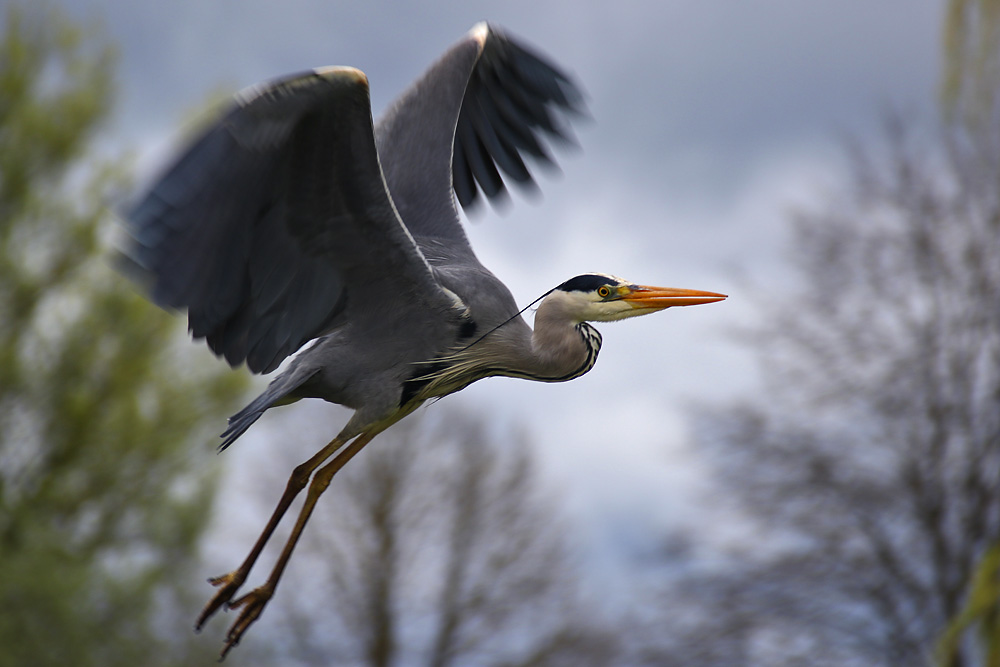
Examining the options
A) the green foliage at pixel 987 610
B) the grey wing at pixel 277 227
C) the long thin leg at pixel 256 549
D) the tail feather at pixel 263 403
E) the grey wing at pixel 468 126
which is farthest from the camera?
the grey wing at pixel 468 126

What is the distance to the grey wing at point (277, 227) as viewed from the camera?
8.87 ft

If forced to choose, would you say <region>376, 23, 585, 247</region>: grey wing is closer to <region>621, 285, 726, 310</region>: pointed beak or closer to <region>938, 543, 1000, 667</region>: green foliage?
<region>621, 285, 726, 310</region>: pointed beak

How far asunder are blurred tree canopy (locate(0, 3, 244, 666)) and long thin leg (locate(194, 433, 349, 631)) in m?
10.1

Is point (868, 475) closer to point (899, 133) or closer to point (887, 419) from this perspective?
point (887, 419)

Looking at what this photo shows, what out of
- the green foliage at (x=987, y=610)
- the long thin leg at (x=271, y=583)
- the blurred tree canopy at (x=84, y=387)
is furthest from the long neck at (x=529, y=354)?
the blurred tree canopy at (x=84, y=387)

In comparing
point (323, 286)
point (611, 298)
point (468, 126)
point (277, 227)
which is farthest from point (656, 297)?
point (468, 126)

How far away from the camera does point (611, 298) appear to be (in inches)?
119

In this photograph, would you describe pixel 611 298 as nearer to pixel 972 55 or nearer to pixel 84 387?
pixel 972 55

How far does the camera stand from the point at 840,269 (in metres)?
11.7

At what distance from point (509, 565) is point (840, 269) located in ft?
20.8

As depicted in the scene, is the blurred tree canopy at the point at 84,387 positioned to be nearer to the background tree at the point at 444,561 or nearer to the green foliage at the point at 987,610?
the background tree at the point at 444,561

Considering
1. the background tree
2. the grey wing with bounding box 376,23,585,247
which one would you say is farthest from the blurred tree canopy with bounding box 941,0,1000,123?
the background tree

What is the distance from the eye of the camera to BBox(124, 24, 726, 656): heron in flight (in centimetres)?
272

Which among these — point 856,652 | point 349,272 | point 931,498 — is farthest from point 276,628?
point 349,272
